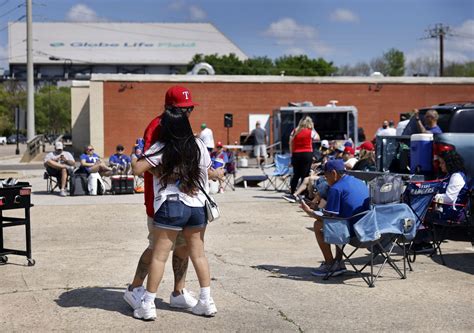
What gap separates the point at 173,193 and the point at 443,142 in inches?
170

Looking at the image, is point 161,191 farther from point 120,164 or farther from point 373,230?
point 120,164

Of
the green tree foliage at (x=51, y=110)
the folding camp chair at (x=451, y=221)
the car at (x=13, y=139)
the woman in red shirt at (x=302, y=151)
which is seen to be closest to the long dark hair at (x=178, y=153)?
the folding camp chair at (x=451, y=221)

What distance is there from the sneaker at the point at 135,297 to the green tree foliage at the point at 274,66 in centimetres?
8110

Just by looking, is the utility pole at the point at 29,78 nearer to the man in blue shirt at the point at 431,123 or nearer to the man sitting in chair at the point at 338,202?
the man in blue shirt at the point at 431,123

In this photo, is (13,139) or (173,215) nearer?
(173,215)

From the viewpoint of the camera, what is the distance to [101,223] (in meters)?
12.1

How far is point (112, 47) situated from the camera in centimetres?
13988

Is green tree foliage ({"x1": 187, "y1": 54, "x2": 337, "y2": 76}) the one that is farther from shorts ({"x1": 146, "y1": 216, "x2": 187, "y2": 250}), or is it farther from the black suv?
shorts ({"x1": 146, "y1": 216, "x2": 187, "y2": 250})

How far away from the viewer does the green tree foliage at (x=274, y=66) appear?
3472 inches

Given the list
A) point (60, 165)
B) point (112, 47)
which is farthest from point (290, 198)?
point (112, 47)

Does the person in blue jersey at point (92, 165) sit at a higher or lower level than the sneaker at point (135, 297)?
higher

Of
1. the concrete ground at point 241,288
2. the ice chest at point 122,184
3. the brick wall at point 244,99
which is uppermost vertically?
the brick wall at point 244,99

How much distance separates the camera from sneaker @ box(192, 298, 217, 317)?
612cm

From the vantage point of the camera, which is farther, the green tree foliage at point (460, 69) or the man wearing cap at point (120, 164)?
the green tree foliage at point (460, 69)
